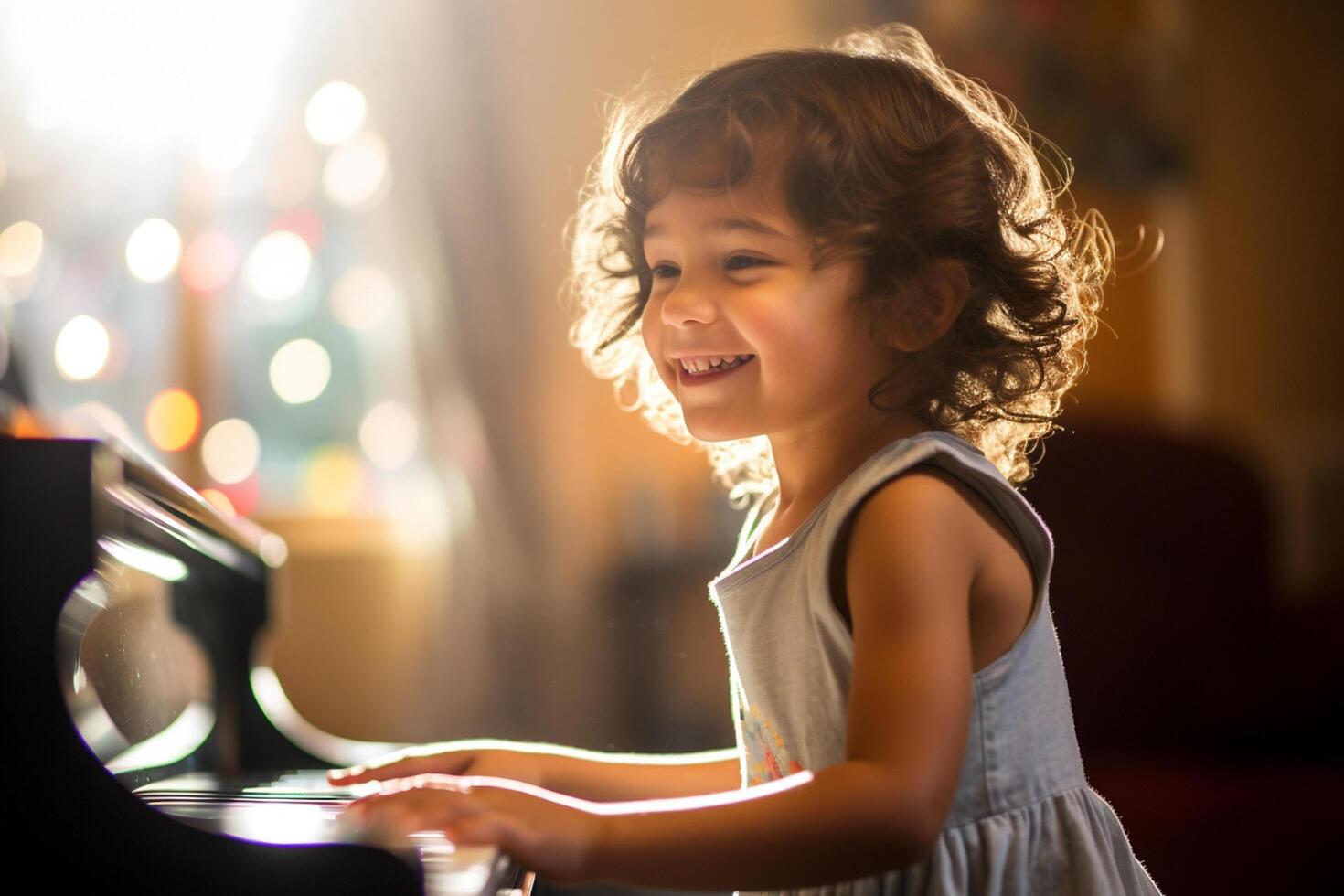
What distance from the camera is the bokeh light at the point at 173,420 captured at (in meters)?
3.34

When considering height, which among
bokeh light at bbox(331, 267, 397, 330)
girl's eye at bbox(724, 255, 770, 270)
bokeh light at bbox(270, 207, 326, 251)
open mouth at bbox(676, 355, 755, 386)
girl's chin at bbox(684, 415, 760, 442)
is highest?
bokeh light at bbox(270, 207, 326, 251)

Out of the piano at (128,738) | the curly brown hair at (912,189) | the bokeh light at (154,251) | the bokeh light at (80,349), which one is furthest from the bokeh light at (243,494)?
the curly brown hair at (912,189)

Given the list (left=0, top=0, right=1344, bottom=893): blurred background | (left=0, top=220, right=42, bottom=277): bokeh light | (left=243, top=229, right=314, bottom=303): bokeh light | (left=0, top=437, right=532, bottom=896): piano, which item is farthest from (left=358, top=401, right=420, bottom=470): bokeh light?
(left=0, top=437, right=532, bottom=896): piano

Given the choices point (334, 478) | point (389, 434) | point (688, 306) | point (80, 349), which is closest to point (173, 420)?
point (80, 349)

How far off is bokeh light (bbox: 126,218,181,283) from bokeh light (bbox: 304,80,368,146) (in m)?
0.47

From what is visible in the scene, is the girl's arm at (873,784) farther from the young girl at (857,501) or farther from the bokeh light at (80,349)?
the bokeh light at (80,349)

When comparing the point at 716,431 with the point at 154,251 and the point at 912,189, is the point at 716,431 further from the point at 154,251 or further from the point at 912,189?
the point at 154,251

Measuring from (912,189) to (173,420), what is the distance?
2880mm

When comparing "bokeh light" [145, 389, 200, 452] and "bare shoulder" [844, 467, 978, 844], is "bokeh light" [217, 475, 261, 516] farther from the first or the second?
"bare shoulder" [844, 467, 978, 844]

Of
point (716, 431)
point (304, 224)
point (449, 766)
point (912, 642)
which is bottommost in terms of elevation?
point (449, 766)

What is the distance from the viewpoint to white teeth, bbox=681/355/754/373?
2.88 feet

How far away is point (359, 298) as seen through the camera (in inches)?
140

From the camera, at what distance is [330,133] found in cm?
354

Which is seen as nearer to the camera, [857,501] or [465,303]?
[857,501]
